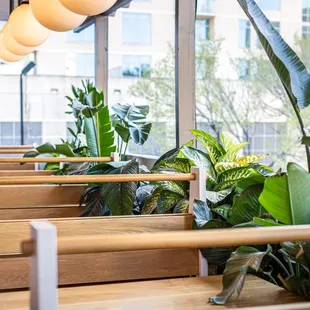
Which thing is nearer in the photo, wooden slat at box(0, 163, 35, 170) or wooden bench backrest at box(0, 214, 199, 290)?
wooden bench backrest at box(0, 214, 199, 290)

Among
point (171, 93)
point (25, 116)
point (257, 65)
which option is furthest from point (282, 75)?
point (25, 116)

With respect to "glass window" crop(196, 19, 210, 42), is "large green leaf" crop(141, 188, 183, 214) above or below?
below

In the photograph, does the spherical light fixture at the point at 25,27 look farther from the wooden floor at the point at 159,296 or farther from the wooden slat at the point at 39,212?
the wooden floor at the point at 159,296

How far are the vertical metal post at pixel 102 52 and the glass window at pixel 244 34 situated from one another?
207 cm

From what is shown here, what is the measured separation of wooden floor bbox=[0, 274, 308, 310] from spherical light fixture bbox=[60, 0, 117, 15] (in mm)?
1247

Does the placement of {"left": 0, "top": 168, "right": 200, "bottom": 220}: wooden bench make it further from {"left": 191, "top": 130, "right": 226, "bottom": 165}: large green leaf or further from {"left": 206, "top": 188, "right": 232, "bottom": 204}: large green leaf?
{"left": 206, "top": 188, "right": 232, "bottom": 204}: large green leaf

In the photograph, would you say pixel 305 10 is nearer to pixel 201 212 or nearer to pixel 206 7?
pixel 206 7

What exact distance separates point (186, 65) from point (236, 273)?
6.98ft

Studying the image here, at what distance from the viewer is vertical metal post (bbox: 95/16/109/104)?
593cm

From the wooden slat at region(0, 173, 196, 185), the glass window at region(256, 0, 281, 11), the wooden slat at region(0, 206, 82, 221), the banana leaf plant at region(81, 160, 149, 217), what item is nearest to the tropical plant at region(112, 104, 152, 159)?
the banana leaf plant at region(81, 160, 149, 217)

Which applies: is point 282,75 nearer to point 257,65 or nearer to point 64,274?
point 64,274

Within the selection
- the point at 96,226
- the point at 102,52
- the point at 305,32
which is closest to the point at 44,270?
the point at 96,226

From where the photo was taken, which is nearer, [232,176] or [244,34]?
[232,176]

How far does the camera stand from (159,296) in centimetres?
186
